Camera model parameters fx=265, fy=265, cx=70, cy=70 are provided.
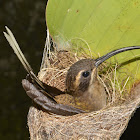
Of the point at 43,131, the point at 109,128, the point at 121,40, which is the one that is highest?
the point at 121,40

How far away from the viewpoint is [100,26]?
124 centimetres

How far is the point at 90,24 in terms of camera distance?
1263 mm

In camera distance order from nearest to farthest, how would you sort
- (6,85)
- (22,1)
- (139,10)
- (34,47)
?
1. (139,10)
2. (22,1)
3. (34,47)
4. (6,85)

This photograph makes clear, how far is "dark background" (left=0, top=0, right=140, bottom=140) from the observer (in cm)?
240

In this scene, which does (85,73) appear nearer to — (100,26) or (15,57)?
(100,26)

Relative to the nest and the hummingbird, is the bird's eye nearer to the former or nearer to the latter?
the hummingbird

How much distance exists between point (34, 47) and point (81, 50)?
45.7 inches

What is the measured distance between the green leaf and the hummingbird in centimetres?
6

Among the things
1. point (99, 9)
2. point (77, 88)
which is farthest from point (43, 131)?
point (99, 9)

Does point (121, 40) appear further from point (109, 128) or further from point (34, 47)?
point (34, 47)

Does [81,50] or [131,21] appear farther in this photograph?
[81,50]

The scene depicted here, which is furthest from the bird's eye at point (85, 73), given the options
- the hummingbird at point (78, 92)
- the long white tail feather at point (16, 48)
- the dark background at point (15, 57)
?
the dark background at point (15, 57)

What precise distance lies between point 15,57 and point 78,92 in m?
1.36

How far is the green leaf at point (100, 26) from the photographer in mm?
1146
